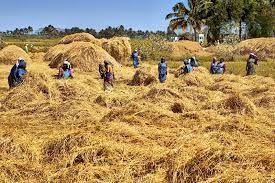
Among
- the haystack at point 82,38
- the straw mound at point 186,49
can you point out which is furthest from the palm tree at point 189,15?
the haystack at point 82,38

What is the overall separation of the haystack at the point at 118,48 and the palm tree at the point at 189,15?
75.1 ft

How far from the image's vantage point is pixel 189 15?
4884cm

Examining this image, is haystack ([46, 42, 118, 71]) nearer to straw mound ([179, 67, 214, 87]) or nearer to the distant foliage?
straw mound ([179, 67, 214, 87])

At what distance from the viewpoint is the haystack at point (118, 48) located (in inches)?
1014

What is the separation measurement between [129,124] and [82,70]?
11.8 metres

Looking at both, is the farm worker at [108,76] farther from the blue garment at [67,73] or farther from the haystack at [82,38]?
the haystack at [82,38]

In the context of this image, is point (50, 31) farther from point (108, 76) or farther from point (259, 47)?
point (108, 76)

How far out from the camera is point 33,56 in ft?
92.0

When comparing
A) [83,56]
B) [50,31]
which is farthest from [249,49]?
[50,31]

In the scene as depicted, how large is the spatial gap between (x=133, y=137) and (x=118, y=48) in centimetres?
1819

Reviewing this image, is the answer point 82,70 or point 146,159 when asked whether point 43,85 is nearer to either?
point 146,159

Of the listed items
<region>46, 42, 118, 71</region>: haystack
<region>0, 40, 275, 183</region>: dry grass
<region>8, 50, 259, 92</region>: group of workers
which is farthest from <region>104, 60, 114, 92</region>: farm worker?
<region>46, 42, 118, 71</region>: haystack

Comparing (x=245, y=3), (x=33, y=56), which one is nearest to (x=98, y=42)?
(x=33, y=56)

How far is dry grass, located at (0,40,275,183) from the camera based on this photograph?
6387 millimetres
